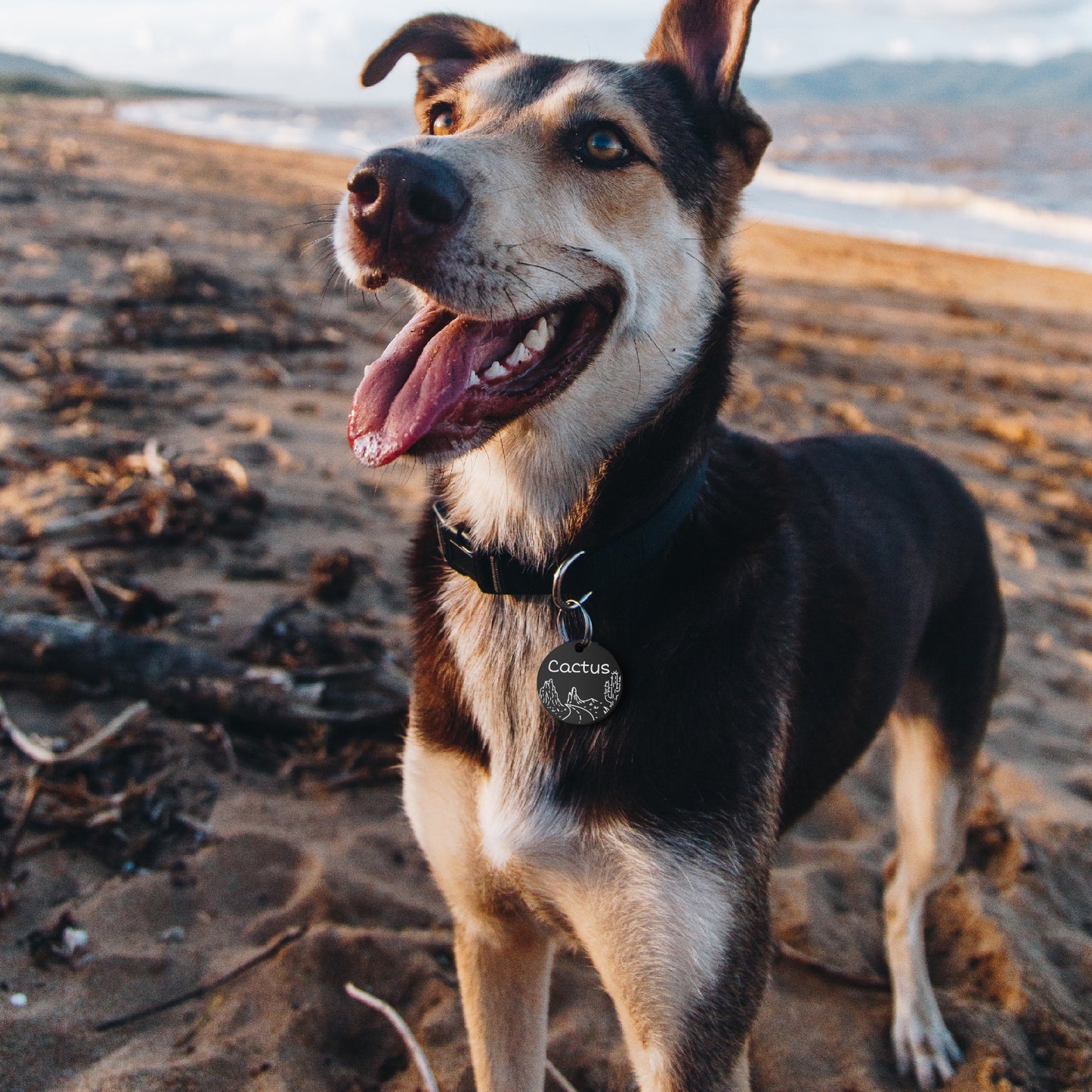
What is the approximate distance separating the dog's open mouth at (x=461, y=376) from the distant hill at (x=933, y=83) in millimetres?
103770

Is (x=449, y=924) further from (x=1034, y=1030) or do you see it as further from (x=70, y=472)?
(x=70, y=472)

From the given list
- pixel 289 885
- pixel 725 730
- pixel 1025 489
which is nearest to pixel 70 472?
pixel 289 885

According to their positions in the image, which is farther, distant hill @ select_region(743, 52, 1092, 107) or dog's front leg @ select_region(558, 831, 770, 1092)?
distant hill @ select_region(743, 52, 1092, 107)

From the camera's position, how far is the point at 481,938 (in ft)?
7.67

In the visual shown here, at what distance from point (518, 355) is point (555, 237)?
0.30m

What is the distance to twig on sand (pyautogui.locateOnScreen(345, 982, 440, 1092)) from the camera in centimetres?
246

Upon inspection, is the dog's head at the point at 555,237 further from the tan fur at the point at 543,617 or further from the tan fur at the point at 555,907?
the tan fur at the point at 555,907

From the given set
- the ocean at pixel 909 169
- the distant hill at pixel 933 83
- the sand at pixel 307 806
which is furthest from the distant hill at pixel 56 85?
the distant hill at pixel 933 83

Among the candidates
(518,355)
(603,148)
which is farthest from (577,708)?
(603,148)

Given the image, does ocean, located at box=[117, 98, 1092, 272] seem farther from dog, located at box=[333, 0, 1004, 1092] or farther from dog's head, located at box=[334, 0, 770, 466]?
dog, located at box=[333, 0, 1004, 1092]

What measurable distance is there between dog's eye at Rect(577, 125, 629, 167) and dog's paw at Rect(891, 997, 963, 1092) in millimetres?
2757

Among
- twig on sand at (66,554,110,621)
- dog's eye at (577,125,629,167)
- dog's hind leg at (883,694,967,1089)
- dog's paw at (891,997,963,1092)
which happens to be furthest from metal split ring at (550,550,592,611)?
twig on sand at (66,554,110,621)

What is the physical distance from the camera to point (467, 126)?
2.54 metres

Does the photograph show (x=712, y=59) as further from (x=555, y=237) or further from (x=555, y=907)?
(x=555, y=907)
